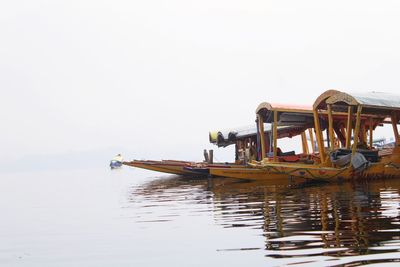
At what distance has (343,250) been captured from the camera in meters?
6.79

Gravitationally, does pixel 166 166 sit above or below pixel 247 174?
above

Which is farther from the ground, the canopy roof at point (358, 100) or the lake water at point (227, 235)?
the canopy roof at point (358, 100)

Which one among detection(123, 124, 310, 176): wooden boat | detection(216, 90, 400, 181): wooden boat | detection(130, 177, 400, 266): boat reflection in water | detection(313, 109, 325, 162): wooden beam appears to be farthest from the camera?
detection(123, 124, 310, 176): wooden boat

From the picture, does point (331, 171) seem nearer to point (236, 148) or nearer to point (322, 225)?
point (322, 225)

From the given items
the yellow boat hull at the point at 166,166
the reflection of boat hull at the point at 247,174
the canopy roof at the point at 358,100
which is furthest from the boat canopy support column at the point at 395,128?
the yellow boat hull at the point at 166,166

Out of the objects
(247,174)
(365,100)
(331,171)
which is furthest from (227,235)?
(247,174)

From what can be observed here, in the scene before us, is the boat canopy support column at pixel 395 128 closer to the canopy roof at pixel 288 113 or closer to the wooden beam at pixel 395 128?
the wooden beam at pixel 395 128

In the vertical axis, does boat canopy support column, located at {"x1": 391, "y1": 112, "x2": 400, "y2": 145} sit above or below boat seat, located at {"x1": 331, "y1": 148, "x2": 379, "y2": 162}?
above

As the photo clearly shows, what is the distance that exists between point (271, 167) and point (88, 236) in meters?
10.9

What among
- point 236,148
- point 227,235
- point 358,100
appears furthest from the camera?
point 236,148

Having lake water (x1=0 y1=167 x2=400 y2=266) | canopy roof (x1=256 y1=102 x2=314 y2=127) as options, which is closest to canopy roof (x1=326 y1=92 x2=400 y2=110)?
canopy roof (x1=256 y1=102 x2=314 y2=127)

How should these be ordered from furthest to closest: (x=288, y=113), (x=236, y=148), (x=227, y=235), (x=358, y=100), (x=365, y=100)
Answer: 1. (x=236, y=148)
2. (x=288, y=113)
3. (x=365, y=100)
4. (x=358, y=100)
5. (x=227, y=235)

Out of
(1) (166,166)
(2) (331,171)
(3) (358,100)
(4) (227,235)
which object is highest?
(3) (358,100)

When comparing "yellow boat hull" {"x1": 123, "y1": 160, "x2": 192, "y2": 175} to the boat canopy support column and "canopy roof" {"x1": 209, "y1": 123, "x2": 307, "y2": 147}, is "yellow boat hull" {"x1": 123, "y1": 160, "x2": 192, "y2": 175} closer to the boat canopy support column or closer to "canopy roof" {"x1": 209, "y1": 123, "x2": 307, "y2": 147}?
"canopy roof" {"x1": 209, "y1": 123, "x2": 307, "y2": 147}
